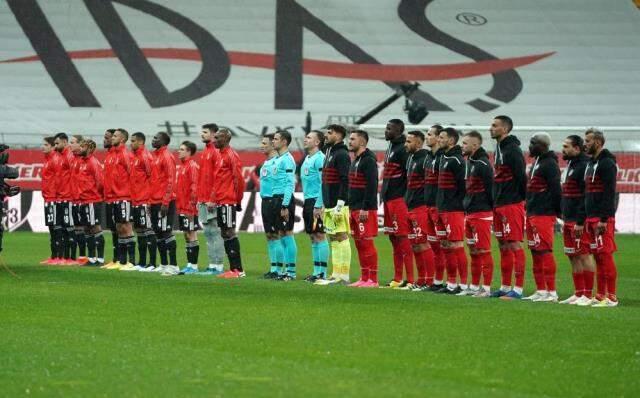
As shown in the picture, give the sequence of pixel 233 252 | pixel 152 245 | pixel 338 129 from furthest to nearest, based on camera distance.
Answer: pixel 152 245, pixel 233 252, pixel 338 129

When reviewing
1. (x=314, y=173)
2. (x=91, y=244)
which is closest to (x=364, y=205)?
(x=314, y=173)

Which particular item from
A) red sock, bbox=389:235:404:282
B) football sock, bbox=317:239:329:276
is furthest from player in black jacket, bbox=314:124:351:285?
red sock, bbox=389:235:404:282

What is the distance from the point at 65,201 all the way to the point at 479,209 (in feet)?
30.9

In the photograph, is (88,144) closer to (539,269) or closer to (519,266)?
(519,266)

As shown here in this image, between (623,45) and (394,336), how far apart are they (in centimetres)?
3698

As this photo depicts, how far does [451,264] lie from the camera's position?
1764 centimetres

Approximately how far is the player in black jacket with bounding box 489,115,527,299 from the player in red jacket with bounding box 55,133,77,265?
31.4ft

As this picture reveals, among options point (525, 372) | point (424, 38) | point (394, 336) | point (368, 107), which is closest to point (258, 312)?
point (394, 336)

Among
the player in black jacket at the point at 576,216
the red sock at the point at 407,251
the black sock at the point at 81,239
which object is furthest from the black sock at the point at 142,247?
the player in black jacket at the point at 576,216

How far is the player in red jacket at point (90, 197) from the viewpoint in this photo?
2339 centimetres

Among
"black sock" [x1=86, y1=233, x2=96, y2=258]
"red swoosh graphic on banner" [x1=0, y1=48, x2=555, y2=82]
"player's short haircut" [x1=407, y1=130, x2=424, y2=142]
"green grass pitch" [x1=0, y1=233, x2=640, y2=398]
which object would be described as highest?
"red swoosh graphic on banner" [x1=0, y1=48, x2=555, y2=82]

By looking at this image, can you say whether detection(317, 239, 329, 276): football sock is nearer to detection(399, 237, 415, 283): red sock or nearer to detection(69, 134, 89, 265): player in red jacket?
detection(399, 237, 415, 283): red sock

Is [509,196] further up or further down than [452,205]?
further up

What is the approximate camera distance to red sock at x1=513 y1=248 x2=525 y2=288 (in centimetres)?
1667
